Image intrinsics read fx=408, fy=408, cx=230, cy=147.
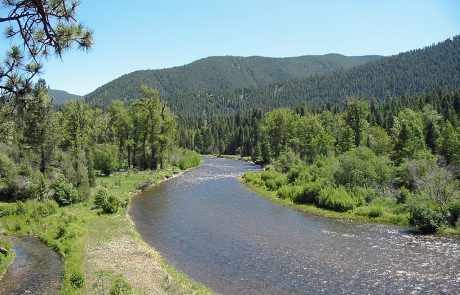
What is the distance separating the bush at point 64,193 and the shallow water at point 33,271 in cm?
1264

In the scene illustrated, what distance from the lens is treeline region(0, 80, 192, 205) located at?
98.5ft

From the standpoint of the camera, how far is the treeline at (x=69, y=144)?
30031mm

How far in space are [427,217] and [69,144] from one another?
65.8 meters

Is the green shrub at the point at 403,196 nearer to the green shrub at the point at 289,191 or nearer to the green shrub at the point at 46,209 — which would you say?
the green shrub at the point at 289,191

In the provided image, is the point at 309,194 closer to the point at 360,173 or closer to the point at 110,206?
the point at 360,173

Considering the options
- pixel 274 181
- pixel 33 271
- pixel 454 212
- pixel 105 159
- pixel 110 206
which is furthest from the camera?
pixel 105 159

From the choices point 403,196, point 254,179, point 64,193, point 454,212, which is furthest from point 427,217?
point 64,193

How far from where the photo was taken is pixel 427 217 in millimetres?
39844

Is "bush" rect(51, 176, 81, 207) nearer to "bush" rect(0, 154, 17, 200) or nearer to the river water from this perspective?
"bush" rect(0, 154, 17, 200)

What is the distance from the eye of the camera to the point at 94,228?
130 feet

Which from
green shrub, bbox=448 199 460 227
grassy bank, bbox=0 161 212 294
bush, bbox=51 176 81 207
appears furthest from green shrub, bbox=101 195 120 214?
green shrub, bbox=448 199 460 227

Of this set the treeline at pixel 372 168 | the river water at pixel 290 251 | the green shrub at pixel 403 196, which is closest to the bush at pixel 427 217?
the treeline at pixel 372 168

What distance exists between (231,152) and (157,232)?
14489cm

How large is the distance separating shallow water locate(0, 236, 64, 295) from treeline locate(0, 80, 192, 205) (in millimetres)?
9192
